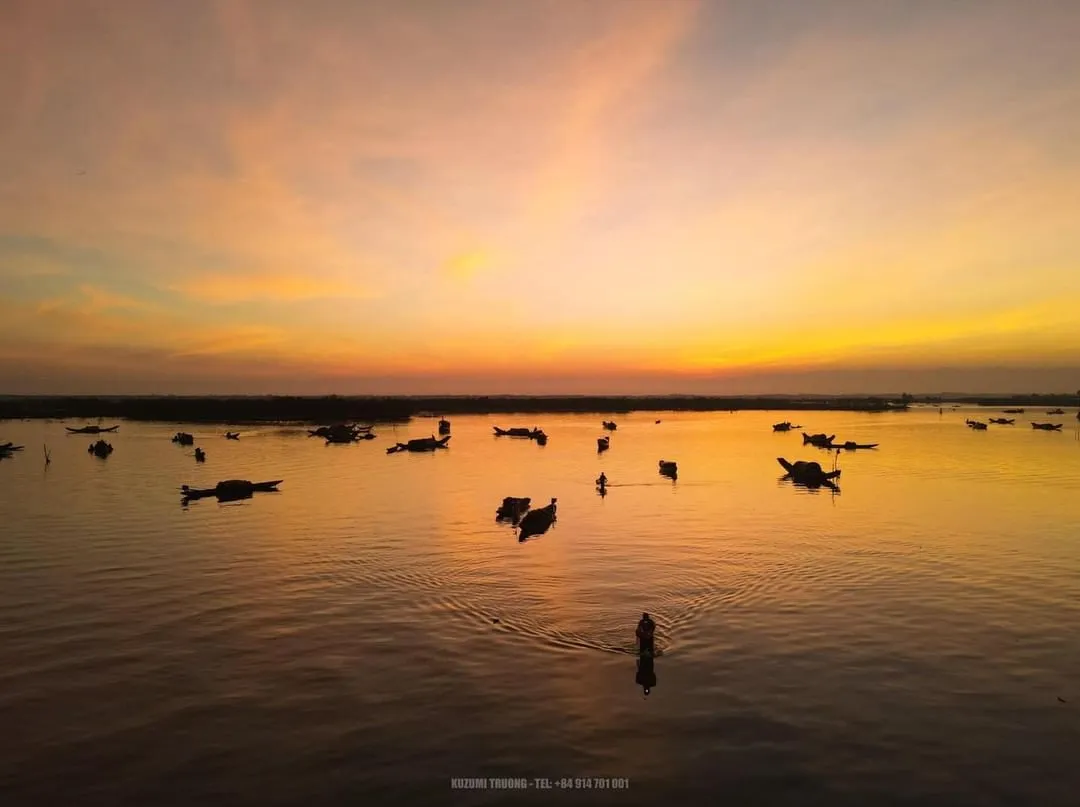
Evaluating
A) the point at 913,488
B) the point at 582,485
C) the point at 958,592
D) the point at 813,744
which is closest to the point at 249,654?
the point at 813,744

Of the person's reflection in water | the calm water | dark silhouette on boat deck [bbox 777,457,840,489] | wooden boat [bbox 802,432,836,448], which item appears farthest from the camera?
wooden boat [bbox 802,432,836,448]

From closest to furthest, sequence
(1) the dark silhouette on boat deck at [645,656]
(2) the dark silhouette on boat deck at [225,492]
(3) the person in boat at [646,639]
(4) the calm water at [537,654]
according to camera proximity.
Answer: (4) the calm water at [537,654], (1) the dark silhouette on boat deck at [645,656], (3) the person in boat at [646,639], (2) the dark silhouette on boat deck at [225,492]

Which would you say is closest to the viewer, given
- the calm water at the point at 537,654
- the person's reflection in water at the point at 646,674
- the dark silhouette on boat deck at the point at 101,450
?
the calm water at the point at 537,654

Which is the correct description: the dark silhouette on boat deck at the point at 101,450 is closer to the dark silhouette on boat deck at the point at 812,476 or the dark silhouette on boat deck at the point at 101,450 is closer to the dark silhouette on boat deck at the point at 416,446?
the dark silhouette on boat deck at the point at 416,446

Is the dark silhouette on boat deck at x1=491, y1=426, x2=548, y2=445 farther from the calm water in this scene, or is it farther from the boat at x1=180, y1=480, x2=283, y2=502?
the calm water

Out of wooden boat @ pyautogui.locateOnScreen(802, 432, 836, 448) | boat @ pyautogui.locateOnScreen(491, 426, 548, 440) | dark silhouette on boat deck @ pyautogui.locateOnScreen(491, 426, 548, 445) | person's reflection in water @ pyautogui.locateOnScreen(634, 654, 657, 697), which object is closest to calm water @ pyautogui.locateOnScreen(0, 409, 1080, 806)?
person's reflection in water @ pyautogui.locateOnScreen(634, 654, 657, 697)

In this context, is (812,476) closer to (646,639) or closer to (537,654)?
(646,639)

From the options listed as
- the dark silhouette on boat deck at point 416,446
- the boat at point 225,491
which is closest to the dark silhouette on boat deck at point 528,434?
the dark silhouette on boat deck at point 416,446
